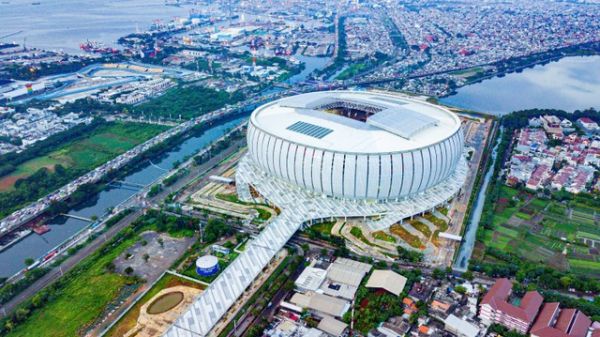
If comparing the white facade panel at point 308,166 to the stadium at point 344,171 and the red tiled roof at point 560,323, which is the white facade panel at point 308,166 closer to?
the stadium at point 344,171

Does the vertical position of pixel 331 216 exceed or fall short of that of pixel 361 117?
it falls short

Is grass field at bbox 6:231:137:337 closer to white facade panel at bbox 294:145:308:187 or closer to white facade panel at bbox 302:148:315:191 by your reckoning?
white facade panel at bbox 294:145:308:187

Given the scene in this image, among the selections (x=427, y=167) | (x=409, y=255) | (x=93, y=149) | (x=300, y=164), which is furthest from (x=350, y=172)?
(x=93, y=149)

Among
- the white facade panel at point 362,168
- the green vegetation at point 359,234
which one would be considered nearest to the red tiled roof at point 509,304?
the green vegetation at point 359,234

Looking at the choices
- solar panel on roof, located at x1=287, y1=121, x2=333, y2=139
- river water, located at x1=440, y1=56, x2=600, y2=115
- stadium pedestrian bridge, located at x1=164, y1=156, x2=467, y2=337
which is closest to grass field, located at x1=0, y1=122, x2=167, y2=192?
stadium pedestrian bridge, located at x1=164, y1=156, x2=467, y2=337

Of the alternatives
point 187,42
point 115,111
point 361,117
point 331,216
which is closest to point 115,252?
point 331,216

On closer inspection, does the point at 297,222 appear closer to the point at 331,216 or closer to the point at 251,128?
the point at 331,216
